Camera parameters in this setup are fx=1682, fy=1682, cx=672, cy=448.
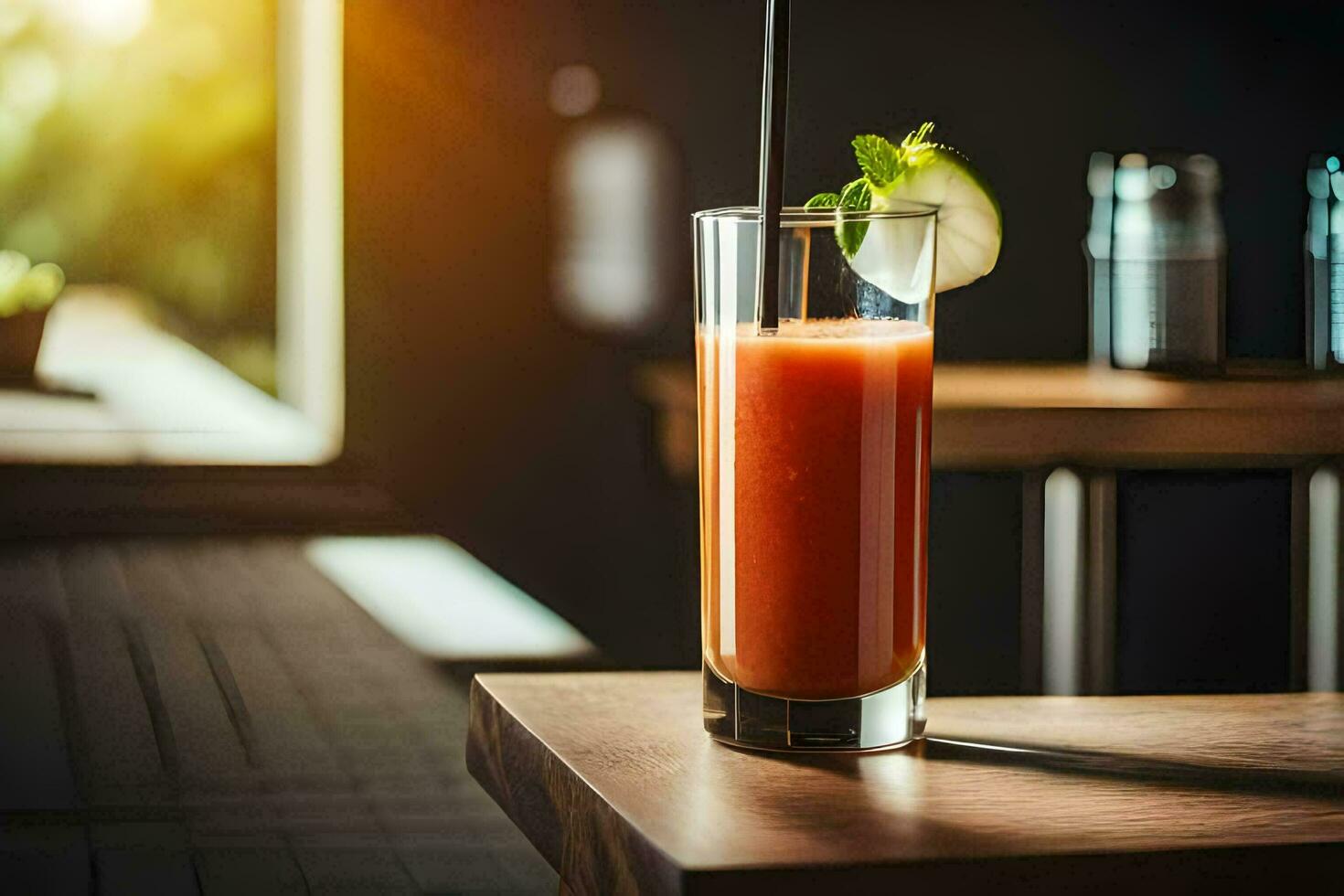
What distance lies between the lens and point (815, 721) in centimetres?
74

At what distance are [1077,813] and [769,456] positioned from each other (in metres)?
0.21

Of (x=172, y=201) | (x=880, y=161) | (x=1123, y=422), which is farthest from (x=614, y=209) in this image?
(x=880, y=161)

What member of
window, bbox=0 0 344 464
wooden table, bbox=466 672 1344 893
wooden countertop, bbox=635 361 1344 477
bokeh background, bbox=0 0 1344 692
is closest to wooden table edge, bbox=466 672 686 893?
wooden table, bbox=466 672 1344 893

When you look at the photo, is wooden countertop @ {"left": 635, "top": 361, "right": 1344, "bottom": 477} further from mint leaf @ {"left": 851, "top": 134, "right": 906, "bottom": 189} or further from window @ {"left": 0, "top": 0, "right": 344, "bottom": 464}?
mint leaf @ {"left": 851, "top": 134, "right": 906, "bottom": 189}

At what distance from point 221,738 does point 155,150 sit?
1.06m

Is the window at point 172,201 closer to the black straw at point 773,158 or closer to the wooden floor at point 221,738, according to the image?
the wooden floor at point 221,738

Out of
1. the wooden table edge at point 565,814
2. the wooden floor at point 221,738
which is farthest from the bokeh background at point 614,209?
the wooden table edge at point 565,814

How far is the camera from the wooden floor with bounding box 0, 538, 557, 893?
249 cm

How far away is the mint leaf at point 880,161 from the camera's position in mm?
781

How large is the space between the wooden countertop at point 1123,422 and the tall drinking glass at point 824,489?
1289 mm

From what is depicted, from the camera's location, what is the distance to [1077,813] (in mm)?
615

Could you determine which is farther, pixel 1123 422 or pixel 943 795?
pixel 1123 422

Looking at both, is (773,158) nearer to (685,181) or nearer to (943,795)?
(943,795)

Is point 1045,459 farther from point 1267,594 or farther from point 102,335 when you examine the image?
point 102,335
